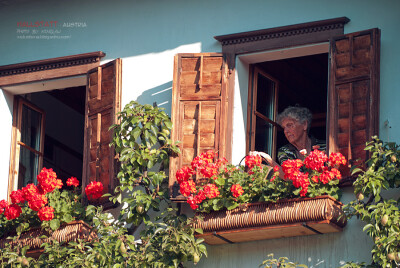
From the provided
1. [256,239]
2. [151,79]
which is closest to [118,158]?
[151,79]

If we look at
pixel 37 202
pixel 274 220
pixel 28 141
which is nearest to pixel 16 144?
pixel 28 141

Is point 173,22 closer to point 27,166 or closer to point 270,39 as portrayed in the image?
point 270,39

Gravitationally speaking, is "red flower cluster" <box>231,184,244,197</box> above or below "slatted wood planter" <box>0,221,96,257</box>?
above

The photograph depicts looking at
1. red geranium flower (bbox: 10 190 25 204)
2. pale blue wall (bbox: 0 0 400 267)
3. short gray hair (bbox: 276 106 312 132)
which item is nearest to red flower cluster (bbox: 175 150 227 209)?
pale blue wall (bbox: 0 0 400 267)

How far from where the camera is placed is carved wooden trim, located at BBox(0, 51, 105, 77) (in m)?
11.0

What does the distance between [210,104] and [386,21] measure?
1.63 metres

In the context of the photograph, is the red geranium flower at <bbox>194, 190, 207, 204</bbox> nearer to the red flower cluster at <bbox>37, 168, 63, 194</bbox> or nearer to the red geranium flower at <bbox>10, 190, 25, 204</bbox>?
the red flower cluster at <bbox>37, 168, 63, 194</bbox>

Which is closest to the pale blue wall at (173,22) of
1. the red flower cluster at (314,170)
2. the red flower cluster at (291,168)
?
the red flower cluster at (314,170)

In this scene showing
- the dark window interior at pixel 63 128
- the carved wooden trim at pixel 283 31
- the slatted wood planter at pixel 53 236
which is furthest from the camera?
the dark window interior at pixel 63 128

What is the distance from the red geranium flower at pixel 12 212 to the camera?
404 inches

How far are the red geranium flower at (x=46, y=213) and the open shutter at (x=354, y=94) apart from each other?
2.45 m

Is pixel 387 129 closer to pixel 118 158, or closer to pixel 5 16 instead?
pixel 118 158

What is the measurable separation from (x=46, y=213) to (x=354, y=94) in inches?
109

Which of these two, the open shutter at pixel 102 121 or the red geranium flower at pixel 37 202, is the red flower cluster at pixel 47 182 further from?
the open shutter at pixel 102 121
